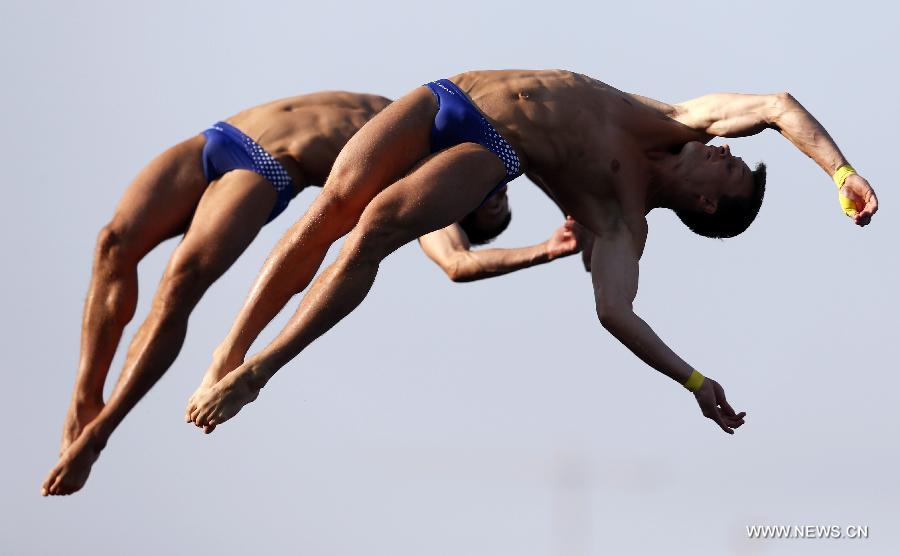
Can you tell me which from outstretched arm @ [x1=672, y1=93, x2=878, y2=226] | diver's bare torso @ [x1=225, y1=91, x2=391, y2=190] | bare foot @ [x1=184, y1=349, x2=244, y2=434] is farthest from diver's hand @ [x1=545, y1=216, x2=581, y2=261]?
bare foot @ [x1=184, y1=349, x2=244, y2=434]

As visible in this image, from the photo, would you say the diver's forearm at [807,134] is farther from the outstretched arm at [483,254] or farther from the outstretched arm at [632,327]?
the outstretched arm at [483,254]

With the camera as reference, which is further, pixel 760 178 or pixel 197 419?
pixel 760 178

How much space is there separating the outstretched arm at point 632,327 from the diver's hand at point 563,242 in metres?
0.78

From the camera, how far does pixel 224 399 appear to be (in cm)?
890

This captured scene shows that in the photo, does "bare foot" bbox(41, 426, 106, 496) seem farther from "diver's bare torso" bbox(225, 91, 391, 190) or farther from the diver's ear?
the diver's ear

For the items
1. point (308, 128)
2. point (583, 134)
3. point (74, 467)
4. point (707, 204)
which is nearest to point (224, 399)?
point (74, 467)

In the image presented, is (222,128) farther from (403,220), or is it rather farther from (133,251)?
(403,220)

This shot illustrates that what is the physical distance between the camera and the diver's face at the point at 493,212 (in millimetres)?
11766

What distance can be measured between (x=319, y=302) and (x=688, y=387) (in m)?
2.11

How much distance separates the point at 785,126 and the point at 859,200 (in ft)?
1.86

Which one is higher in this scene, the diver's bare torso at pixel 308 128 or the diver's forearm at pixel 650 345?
the diver's bare torso at pixel 308 128

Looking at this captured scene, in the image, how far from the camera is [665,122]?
10.2 m

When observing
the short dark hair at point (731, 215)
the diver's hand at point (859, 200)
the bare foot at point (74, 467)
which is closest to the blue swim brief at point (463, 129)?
the short dark hair at point (731, 215)

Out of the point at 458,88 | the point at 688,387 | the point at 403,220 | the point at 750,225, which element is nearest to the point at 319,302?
the point at 403,220
